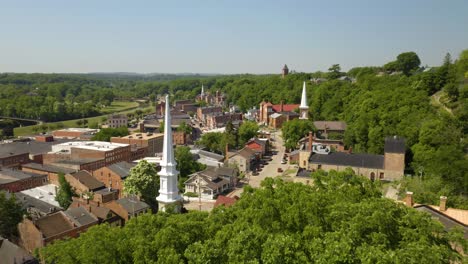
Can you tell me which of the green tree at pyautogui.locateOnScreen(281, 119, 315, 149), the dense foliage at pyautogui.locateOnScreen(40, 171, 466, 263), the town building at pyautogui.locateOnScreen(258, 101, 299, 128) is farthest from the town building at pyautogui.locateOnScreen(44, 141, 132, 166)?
the dense foliage at pyautogui.locateOnScreen(40, 171, 466, 263)

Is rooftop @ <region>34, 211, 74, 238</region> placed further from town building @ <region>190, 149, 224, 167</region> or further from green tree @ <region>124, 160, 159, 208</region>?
town building @ <region>190, 149, 224, 167</region>

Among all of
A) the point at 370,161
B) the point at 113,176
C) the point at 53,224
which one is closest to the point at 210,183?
the point at 113,176

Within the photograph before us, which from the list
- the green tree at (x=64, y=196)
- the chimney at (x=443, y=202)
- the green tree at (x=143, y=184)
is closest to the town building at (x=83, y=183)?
the green tree at (x=64, y=196)

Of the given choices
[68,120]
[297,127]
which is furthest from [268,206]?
[68,120]

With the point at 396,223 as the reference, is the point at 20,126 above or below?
below

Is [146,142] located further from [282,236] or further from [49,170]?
[282,236]

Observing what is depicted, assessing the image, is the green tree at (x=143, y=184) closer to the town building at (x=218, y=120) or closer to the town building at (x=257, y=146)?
the town building at (x=257, y=146)

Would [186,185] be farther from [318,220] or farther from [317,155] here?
[318,220]
